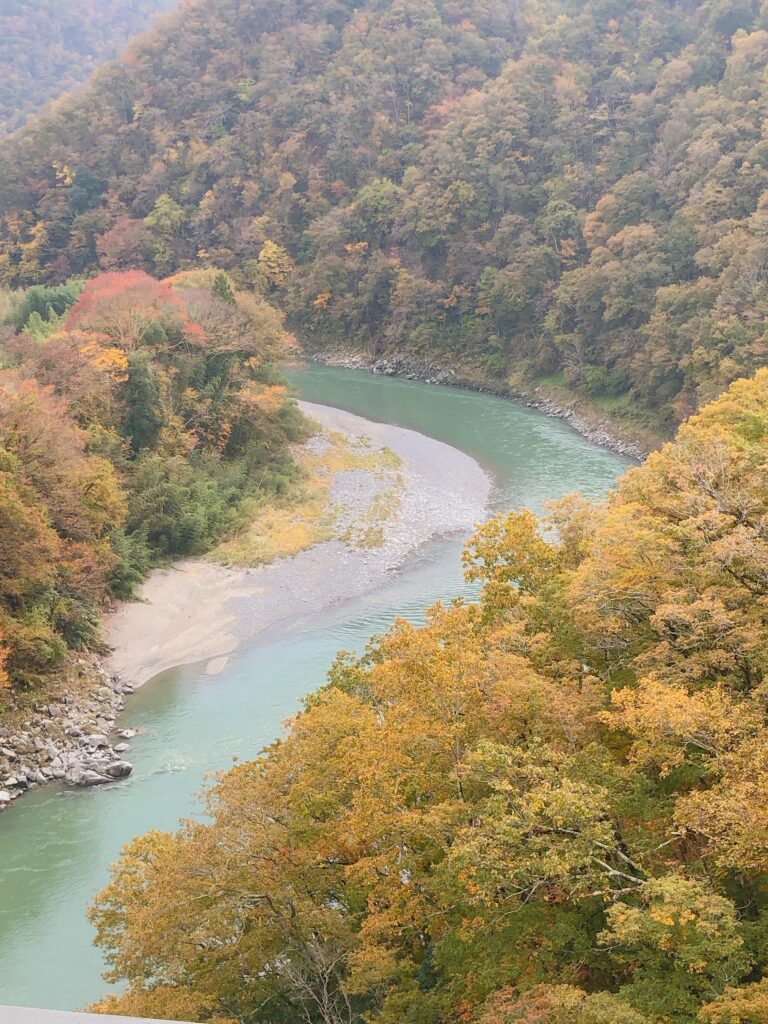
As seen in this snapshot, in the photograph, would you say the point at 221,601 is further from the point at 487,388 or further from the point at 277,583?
the point at 487,388

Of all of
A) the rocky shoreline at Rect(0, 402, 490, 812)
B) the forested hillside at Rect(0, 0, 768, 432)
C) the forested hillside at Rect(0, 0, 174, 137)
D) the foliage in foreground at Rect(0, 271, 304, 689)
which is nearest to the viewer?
the rocky shoreline at Rect(0, 402, 490, 812)

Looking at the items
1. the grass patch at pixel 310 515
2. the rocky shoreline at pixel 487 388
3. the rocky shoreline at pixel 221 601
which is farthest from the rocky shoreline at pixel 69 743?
the rocky shoreline at pixel 487 388

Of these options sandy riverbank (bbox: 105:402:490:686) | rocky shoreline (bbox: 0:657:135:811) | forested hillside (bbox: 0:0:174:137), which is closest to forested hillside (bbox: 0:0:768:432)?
sandy riverbank (bbox: 105:402:490:686)

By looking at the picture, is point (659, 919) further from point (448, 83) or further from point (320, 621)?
point (448, 83)

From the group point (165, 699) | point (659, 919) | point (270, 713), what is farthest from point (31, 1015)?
point (165, 699)

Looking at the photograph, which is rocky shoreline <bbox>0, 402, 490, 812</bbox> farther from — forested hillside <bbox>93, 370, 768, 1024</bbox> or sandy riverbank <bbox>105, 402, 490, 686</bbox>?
forested hillside <bbox>93, 370, 768, 1024</bbox>

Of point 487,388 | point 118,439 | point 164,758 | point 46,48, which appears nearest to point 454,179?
point 487,388
